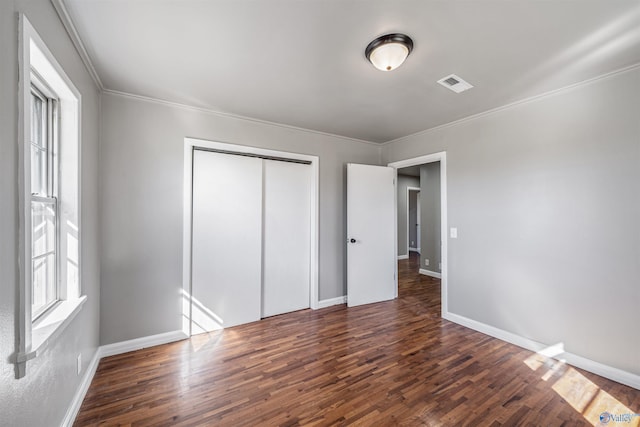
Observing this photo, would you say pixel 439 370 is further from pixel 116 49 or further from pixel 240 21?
pixel 116 49

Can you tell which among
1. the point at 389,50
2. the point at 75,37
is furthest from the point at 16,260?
the point at 389,50

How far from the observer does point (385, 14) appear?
61.7 inches

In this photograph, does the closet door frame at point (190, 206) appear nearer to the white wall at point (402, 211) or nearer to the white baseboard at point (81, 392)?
the white baseboard at point (81, 392)

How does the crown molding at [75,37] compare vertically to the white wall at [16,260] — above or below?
above

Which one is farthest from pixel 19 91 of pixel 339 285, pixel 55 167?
pixel 339 285

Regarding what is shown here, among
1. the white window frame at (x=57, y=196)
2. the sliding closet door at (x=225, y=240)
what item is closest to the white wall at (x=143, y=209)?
the sliding closet door at (x=225, y=240)

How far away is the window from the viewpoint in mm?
1578

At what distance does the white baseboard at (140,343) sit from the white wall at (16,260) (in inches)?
14.6

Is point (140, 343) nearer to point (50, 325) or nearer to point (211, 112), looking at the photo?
point (50, 325)

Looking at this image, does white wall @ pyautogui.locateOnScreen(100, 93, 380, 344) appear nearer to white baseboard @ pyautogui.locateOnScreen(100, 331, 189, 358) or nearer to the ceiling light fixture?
white baseboard @ pyautogui.locateOnScreen(100, 331, 189, 358)

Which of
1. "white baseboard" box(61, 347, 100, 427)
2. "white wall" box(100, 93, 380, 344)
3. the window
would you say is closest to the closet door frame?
"white wall" box(100, 93, 380, 344)

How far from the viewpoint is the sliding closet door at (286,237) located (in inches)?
138

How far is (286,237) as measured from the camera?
11.9 feet

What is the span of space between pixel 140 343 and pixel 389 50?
11.0 ft
